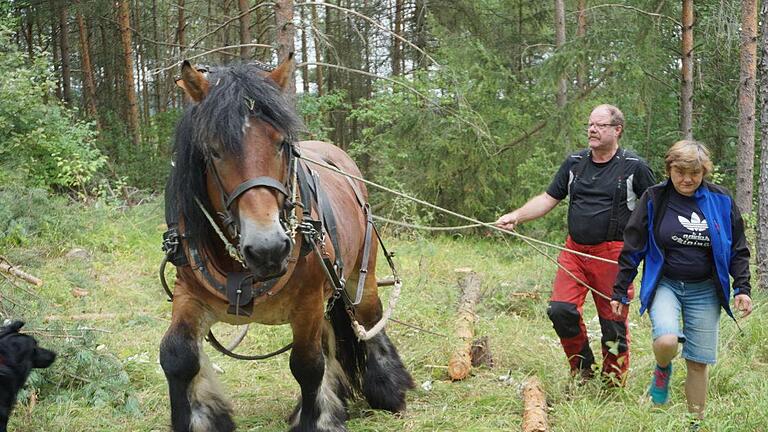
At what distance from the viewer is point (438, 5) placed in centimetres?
1703

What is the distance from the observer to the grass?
4055 mm

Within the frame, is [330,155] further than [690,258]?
Yes

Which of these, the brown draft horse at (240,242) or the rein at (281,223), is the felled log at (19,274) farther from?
the brown draft horse at (240,242)

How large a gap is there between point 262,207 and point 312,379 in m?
1.29

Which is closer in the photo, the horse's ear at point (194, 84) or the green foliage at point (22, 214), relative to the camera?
the horse's ear at point (194, 84)

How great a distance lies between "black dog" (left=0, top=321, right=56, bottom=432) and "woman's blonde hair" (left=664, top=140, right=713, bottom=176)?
311 cm

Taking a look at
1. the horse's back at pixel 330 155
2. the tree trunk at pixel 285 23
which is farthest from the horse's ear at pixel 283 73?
the tree trunk at pixel 285 23

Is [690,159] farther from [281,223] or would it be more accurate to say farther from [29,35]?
[29,35]

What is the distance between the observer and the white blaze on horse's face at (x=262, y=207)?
9.02 ft

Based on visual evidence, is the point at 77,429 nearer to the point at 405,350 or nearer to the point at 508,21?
the point at 405,350

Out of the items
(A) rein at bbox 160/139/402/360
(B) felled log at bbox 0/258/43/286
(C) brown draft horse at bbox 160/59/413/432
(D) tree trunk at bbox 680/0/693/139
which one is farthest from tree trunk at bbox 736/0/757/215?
(B) felled log at bbox 0/258/43/286

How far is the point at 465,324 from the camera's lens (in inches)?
232

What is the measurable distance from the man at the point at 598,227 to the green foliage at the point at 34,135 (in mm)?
8266

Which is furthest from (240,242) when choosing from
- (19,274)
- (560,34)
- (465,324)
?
(560,34)
